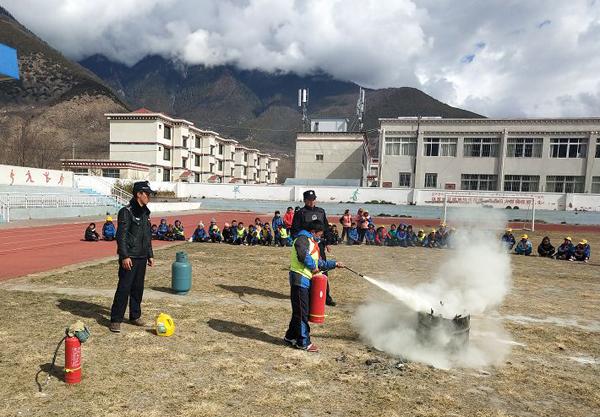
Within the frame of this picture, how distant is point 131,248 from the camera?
5773 millimetres

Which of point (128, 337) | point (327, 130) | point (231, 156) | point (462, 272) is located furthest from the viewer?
point (231, 156)

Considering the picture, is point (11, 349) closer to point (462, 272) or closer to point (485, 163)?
point (462, 272)

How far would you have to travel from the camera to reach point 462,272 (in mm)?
8602

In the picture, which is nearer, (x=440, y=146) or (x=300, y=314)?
(x=300, y=314)

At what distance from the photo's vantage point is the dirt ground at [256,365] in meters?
3.97

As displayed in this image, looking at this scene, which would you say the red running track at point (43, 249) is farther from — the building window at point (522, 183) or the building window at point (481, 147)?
the building window at point (522, 183)

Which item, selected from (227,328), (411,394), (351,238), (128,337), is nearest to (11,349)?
(128,337)

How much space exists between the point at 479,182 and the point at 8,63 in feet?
167

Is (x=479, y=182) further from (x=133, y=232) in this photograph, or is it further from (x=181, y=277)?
(x=133, y=232)

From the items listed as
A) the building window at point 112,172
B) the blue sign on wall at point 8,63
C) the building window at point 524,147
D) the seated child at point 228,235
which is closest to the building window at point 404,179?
the building window at point 524,147

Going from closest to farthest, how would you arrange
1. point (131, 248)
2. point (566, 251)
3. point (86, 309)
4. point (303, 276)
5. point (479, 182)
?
point (303, 276) → point (131, 248) → point (86, 309) → point (566, 251) → point (479, 182)

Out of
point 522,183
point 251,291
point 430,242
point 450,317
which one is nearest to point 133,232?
point 251,291

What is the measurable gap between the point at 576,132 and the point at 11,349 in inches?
2349

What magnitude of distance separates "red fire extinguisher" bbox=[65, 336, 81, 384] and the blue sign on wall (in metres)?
24.0
